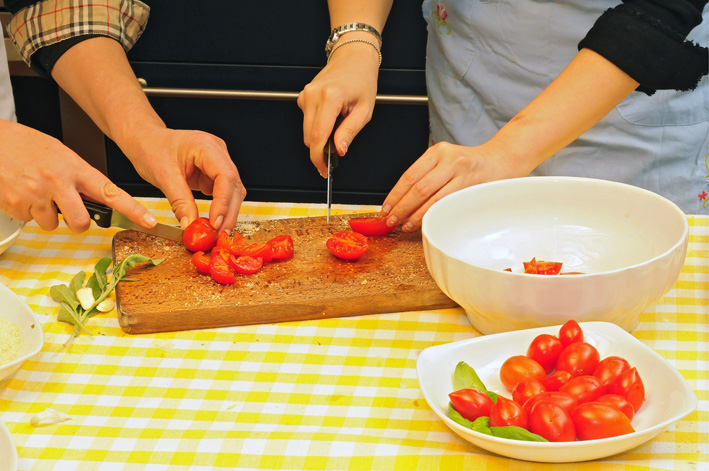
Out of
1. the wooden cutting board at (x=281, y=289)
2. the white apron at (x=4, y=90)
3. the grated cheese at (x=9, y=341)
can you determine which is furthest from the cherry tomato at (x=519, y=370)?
the white apron at (x=4, y=90)

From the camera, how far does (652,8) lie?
4.20 feet

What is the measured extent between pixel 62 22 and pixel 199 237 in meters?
0.63

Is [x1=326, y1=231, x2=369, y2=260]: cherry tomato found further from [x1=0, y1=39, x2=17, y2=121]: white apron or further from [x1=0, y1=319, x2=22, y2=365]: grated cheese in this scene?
[x1=0, y1=39, x2=17, y2=121]: white apron

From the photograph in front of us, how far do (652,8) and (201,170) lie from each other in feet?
2.84

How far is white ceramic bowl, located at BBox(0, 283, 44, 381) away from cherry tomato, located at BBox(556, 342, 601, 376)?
2.22ft

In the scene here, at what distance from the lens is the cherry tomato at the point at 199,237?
1.31 meters

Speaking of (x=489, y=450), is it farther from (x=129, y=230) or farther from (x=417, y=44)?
(x=417, y=44)

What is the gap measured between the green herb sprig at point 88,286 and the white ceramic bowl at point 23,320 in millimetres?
79

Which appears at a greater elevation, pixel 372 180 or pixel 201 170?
pixel 201 170

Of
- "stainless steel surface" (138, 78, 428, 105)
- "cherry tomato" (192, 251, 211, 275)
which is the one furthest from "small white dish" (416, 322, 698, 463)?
"stainless steel surface" (138, 78, 428, 105)

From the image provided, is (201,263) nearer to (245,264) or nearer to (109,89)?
(245,264)

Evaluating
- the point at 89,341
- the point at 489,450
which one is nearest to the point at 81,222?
the point at 89,341

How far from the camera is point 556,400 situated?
85 cm

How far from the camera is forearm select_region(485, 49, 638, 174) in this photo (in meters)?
1.30
